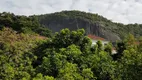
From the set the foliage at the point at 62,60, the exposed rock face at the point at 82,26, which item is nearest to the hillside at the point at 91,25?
the exposed rock face at the point at 82,26

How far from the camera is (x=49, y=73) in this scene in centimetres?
1430

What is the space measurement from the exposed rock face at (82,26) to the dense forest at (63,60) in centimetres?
3077

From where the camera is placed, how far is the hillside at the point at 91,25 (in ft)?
163

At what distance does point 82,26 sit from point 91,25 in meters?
2.02

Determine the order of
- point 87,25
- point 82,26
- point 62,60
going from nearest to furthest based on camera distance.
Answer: point 62,60 < point 87,25 < point 82,26

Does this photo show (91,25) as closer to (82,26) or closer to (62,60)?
(82,26)

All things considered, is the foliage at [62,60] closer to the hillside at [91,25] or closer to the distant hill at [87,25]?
the distant hill at [87,25]

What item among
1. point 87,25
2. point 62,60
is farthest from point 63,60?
point 87,25

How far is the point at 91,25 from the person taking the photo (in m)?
52.3

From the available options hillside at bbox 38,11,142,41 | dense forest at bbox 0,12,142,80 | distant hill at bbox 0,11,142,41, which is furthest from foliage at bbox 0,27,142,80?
hillside at bbox 38,11,142,41

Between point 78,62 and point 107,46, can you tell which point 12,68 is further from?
point 107,46

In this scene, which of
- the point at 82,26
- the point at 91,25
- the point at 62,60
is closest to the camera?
the point at 62,60

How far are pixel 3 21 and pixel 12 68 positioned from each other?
56.7 ft

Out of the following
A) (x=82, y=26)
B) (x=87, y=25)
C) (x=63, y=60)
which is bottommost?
(x=63, y=60)
